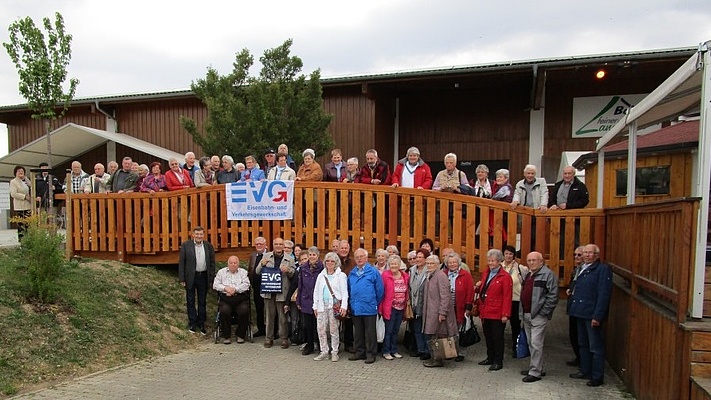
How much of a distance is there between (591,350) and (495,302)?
4.00ft

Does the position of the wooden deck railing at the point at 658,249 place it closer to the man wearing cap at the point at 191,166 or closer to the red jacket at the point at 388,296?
the red jacket at the point at 388,296

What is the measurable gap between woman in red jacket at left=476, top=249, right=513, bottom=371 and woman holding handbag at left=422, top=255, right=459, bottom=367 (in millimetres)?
434

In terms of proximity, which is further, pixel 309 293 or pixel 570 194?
pixel 309 293

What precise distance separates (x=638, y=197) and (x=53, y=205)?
12855 mm

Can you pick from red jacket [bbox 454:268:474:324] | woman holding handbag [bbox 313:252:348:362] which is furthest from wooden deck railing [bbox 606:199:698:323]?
woman holding handbag [bbox 313:252:348:362]

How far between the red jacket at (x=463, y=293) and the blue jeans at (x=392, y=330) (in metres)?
0.84

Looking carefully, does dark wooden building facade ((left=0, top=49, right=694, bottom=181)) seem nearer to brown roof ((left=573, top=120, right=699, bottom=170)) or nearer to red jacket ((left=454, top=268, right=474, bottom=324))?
brown roof ((left=573, top=120, right=699, bottom=170))

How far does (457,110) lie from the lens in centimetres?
1677

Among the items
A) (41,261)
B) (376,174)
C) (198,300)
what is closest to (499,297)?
(376,174)

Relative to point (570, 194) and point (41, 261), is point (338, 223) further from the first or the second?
point (41, 261)

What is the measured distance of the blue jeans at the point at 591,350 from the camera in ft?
18.6

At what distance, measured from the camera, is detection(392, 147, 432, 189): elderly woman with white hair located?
7.70 meters

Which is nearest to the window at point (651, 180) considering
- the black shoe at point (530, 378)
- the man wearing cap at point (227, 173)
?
Answer: the black shoe at point (530, 378)

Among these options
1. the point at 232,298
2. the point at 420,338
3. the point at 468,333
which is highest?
the point at 232,298
